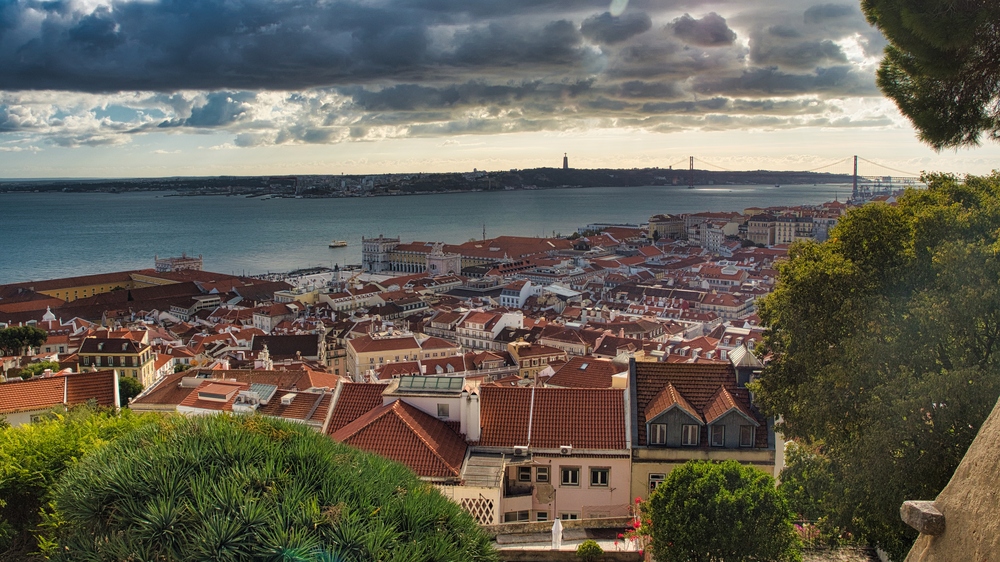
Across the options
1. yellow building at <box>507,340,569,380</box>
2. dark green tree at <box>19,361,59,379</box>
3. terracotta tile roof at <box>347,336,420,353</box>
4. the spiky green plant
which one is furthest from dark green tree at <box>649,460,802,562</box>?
terracotta tile roof at <box>347,336,420,353</box>

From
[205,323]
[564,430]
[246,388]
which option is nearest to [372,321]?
[205,323]

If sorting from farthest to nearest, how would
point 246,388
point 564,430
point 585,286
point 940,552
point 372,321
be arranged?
point 585,286
point 372,321
point 246,388
point 564,430
point 940,552

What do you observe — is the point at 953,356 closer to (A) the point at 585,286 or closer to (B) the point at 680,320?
(B) the point at 680,320

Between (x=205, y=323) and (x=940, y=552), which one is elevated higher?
(x=940, y=552)

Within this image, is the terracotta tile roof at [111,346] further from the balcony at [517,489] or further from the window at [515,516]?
the window at [515,516]

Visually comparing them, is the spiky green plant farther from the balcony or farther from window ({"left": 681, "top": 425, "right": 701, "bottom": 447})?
window ({"left": 681, "top": 425, "right": 701, "bottom": 447})
